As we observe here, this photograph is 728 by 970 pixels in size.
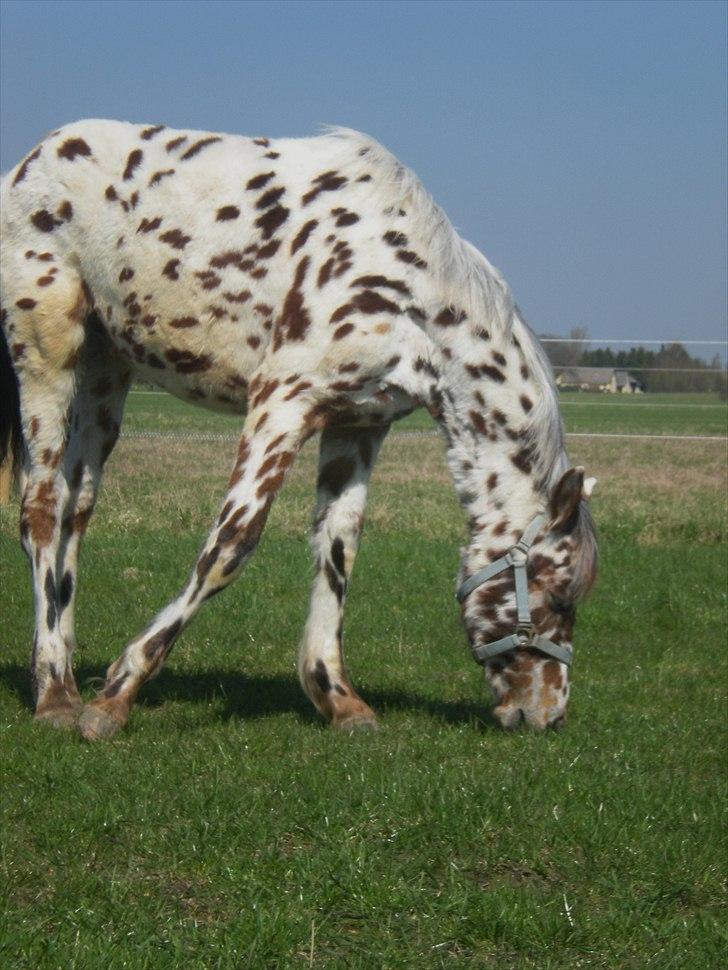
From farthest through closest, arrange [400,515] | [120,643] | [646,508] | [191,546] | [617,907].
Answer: [646,508] < [400,515] < [191,546] < [120,643] < [617,907]

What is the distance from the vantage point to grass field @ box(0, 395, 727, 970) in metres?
3.93

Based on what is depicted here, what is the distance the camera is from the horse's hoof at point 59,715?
6.05 metres

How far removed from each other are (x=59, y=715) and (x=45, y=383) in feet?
5.05

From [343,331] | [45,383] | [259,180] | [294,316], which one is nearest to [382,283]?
[343,331]

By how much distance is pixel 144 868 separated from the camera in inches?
170

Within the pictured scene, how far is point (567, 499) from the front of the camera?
19.5ft

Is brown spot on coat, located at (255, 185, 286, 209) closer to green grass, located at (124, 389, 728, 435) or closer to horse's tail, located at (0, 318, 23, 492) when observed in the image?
horse's tail, located at (0, 318, 23, 492)

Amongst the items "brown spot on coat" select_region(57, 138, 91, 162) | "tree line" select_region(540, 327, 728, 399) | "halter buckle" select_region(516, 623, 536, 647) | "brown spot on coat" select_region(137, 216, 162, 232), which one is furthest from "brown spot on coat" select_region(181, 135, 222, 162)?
"tree line" select_region(540, 327, 728, 399)

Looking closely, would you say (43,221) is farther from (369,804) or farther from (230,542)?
(369,804)

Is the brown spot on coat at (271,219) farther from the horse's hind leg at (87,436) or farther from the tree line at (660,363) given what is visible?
the tree line at (660,363)

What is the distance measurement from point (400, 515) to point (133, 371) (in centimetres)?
664

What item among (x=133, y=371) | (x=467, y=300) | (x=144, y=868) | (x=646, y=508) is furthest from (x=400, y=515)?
(x=144, y=868)

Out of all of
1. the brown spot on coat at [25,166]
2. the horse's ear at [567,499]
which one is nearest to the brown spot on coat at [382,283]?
the horse's ear at [567,499]

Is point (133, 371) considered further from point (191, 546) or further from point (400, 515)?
point (400, 515)
